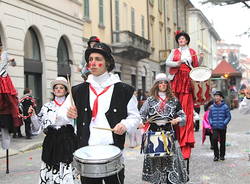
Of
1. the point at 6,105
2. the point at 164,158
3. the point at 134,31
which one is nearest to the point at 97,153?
the point at 164,158

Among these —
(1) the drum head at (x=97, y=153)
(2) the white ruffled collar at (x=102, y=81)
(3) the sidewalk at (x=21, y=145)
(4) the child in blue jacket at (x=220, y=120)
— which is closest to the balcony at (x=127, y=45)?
(3) the sidewalk at (x=21, y=145)

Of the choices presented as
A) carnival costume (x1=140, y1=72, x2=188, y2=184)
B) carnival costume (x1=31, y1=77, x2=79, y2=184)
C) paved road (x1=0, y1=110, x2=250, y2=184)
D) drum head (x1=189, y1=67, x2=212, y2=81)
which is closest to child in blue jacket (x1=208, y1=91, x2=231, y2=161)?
paved road (x1=0, y1=110, x2=250, y2=184)

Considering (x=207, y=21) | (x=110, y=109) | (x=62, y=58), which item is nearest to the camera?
(x=110, y=109)

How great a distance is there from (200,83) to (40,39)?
11.8 m

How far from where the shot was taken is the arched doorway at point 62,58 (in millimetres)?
19250

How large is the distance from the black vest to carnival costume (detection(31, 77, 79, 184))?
1.51 metres

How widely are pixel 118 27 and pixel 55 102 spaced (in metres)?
22.6

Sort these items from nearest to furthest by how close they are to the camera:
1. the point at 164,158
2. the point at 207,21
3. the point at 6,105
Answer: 1. the point at 164,158
2. the point at 6,105
3. the point at 207,21

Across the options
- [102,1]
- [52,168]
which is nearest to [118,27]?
[102,1]

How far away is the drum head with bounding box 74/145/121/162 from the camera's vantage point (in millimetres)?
3363

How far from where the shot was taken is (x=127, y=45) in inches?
1041

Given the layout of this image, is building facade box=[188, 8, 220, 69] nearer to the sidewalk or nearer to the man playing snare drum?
the sidewalk

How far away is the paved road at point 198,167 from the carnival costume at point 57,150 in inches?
52.9

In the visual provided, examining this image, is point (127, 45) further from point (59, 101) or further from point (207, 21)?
point (207, 21)
